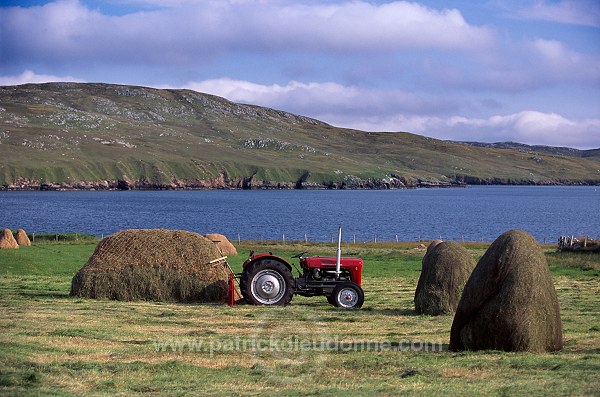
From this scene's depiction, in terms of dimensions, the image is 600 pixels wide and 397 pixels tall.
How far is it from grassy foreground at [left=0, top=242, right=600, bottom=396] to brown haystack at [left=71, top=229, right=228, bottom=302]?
834 millimetres

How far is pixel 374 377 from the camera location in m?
13.8

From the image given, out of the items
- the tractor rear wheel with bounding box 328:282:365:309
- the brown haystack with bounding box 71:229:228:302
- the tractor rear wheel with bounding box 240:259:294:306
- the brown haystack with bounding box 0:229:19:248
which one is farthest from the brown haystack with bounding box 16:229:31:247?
the tractor rear wheel with bounding box 328:282:365:309

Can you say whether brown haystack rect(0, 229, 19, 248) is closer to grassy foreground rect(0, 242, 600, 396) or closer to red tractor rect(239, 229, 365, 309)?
grassy foreground rect(0, 242, 600, 396)

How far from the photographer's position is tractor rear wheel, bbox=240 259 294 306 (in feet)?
79.0

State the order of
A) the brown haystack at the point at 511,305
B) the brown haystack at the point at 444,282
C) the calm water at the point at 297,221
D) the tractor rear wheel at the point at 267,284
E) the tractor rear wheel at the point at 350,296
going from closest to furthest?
the brown haystack at the point at 511,305 < the brown haystack at the point at 444,282 < the tractor rear wheel at the point at 267,284 < the tractor rear wheel at the point at 350,296 < the calm water at the point at 297,221

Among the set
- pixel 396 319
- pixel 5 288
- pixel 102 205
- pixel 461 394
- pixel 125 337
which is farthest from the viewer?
pixel 102 205

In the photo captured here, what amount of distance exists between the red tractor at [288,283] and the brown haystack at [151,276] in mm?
1487

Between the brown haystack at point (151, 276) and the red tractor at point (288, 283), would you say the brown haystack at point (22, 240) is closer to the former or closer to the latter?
the brown haystack at point (151, 276)

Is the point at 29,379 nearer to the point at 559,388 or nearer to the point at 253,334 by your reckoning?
the point at 253,334

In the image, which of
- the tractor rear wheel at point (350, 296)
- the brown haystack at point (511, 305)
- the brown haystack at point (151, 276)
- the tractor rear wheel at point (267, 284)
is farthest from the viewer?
the brown haystack at point (151, 276)

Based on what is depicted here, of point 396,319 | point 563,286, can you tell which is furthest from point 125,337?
point 563,286

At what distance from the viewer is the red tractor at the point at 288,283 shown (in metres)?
24.1

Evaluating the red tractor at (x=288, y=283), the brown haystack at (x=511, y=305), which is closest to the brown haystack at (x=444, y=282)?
the red tractor at (x=288, y=283)

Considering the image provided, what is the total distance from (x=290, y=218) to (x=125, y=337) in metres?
101
